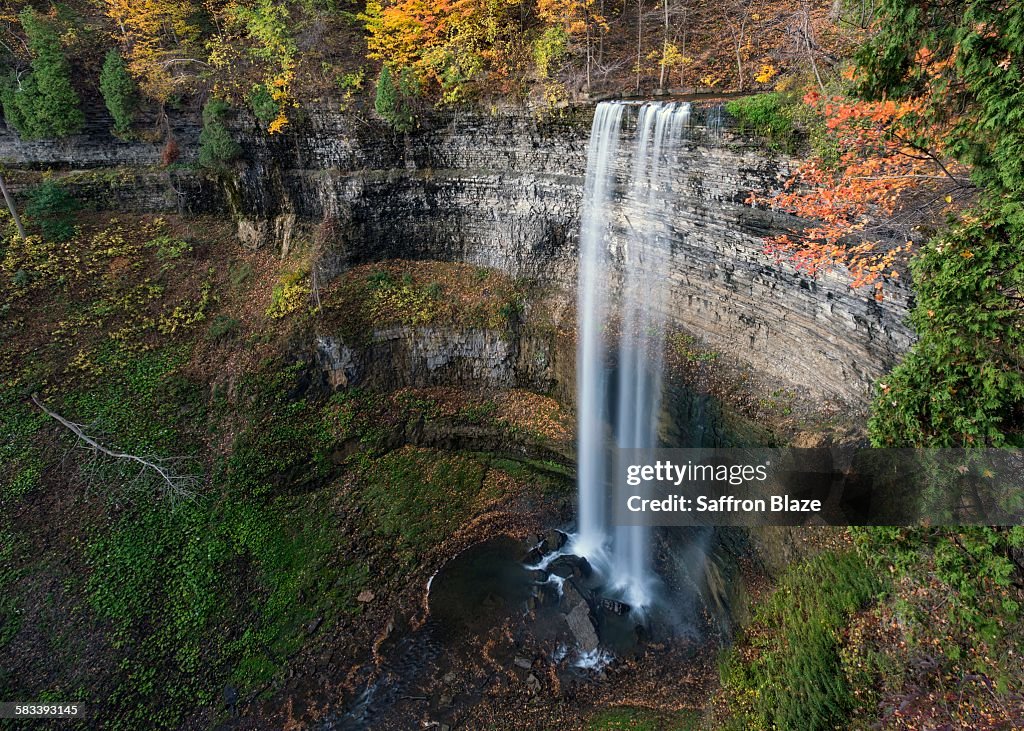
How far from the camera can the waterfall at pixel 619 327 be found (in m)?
13.6

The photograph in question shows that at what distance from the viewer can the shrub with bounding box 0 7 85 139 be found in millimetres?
18000

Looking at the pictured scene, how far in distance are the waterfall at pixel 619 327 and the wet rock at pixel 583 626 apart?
160 centimetres

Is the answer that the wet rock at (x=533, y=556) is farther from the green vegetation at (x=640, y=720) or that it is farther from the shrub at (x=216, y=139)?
the shrub at (x=216, y=139)

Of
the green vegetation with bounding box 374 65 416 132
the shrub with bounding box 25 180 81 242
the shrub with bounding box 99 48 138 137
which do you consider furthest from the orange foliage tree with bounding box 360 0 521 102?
the shrub with bounding box 25 180 81 242

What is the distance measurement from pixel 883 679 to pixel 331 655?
1125 cm

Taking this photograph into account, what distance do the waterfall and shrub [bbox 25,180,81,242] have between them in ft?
63.2

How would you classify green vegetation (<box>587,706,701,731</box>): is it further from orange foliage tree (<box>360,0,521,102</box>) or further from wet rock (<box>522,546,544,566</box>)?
orange foliage tree (<box>360,0,521,102</box>)

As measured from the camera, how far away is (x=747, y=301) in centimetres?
1280

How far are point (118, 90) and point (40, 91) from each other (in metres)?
2.88

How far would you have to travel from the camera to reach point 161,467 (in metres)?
13.9

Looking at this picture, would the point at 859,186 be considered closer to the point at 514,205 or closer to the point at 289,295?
the point at 514,205

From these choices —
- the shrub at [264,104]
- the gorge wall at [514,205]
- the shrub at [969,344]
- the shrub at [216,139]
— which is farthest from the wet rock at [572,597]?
the shrub at [216,139]

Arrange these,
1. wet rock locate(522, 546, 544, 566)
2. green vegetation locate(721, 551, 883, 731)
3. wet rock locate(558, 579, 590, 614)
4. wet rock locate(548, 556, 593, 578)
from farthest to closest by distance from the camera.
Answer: wet rock locate(522, 546, 544, 566), wet rock locate(548, 556, 593, 578), wet rock locate(558, 579, 590, 614), green vegetation locate(721, 551, 883, 731)

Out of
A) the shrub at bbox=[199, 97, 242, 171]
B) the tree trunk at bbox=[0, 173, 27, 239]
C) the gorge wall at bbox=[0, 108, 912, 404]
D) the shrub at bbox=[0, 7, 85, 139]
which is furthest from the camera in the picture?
the shrub at bbox=[0, 7, 85, 139]
